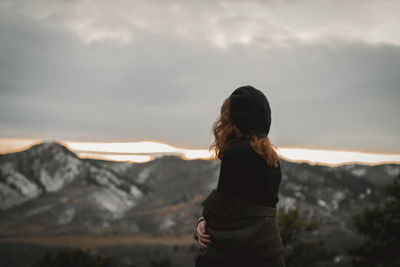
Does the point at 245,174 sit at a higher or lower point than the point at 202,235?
higher

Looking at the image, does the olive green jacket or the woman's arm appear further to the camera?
the woman's arm

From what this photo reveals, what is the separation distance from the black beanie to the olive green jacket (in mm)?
555

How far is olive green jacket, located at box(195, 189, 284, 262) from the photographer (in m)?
2.20

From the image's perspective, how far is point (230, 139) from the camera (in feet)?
7.98

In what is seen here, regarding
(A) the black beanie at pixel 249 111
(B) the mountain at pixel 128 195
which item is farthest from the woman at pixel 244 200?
(B) the mountain at pixel 128 195

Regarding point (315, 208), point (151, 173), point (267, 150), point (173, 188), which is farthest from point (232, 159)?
point (151, 173)

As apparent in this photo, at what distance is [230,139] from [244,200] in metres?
0.49

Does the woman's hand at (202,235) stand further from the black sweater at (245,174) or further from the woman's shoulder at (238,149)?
the woman's shoulder at (238,149)

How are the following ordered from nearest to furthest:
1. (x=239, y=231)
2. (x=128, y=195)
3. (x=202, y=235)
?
(x=239, y=231) → (x=202, y=235) → (x=128, y=195)

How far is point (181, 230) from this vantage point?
121562 mm

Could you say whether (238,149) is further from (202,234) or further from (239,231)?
(202,234)

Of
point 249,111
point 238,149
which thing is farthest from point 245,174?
point 249,111

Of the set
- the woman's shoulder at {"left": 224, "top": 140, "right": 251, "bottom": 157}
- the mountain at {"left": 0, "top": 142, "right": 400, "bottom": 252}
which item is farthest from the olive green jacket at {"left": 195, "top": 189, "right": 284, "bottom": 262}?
the mountain at {"left": 0, "top": 142, "right": 400, "bottom": 252}

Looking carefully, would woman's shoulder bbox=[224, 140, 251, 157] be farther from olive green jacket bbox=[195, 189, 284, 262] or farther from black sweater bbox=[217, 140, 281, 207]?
olive green jacket bbox=[195, 189, 284, 262]
